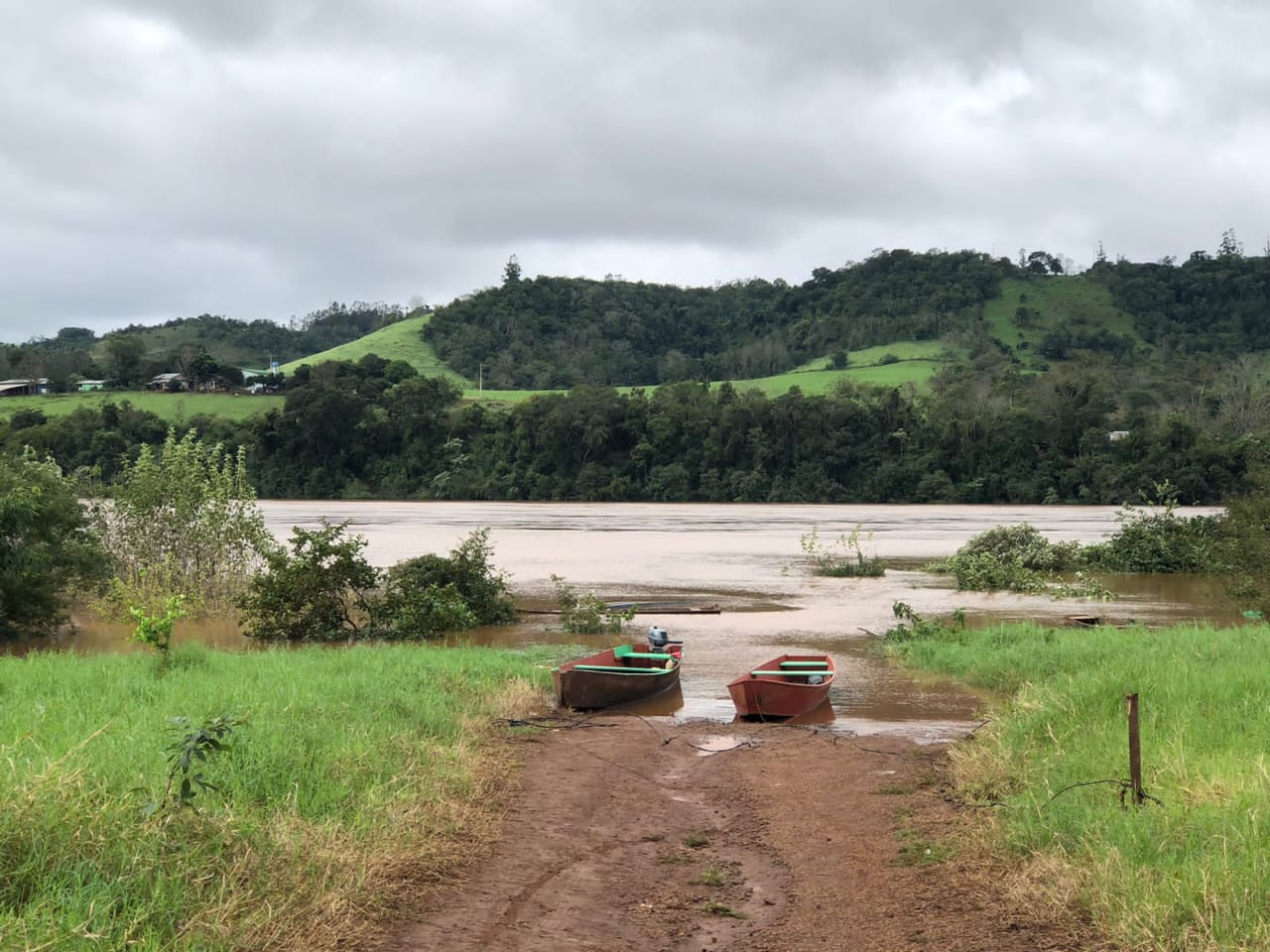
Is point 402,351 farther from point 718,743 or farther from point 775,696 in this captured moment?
point 718,743

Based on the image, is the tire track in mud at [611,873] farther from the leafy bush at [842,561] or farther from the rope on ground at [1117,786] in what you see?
the leafy bush at [842,561]

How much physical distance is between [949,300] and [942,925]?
121976 millimetres

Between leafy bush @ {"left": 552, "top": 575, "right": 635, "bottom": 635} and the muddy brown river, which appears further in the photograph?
leafy bush @ {"left": 552, "top": 575, "right": 635, "bottom": 635}

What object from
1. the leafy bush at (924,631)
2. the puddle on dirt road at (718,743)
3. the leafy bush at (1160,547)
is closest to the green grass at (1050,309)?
the leafy bush at (1160,547)

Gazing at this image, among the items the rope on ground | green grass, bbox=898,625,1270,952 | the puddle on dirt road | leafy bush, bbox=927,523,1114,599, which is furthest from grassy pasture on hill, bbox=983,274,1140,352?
the rope on ground

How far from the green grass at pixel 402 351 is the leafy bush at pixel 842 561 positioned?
75.1m

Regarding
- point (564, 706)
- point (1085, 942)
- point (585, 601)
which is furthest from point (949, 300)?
point (1085, 942)

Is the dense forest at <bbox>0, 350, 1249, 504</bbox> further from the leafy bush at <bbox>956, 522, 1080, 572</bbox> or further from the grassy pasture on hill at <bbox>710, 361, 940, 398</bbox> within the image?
the leafy bush at <bbox>956, 522, 1080, 572</bbox>

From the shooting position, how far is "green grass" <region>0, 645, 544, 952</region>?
17.5 ft

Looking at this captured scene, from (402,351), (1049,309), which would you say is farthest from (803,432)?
(402,351)

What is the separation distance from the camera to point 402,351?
122 m

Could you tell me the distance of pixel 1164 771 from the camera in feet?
24.6

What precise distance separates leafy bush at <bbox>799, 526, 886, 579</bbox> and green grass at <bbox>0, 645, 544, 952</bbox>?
78.2 ft

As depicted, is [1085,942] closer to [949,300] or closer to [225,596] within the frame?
[225,596]
